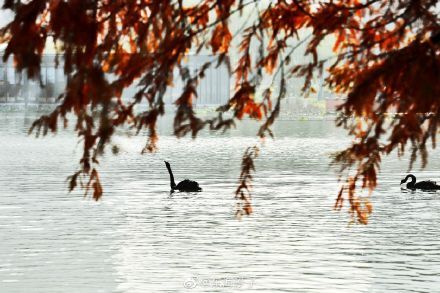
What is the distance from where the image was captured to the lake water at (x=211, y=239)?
2361 centimetres

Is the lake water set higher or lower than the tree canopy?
lower

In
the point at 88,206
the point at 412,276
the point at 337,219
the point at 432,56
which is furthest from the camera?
the point at 88,206

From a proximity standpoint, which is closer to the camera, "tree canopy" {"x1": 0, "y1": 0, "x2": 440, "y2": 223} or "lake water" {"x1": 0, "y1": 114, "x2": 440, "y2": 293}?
"tree canopy" {"x1": 0, "y1": 0, "x2": 440, "y2": 223}

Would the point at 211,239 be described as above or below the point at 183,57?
below

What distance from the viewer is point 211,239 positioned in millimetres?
30750

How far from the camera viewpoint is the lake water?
77.5ft

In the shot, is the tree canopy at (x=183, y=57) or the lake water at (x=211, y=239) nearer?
the tree canopy at (x=183, y=57)

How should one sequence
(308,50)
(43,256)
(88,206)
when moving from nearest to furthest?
(308,50) → (43,256) → (88,206)

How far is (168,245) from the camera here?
29.5 m

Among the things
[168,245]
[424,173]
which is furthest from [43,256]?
[424,173]

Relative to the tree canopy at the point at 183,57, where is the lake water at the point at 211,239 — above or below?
below

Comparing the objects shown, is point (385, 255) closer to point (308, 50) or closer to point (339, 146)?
point (308, 50)

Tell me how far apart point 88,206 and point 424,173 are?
2648 centimetres

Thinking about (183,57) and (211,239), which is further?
(211,239)
